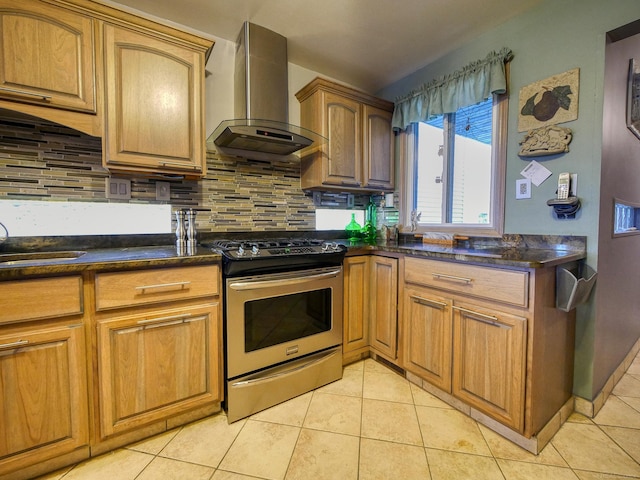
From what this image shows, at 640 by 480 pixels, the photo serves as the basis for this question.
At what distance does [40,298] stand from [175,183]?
3.28 ft

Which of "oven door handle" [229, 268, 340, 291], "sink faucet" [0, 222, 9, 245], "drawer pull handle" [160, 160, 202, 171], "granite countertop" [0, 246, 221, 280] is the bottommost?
"oven door handle" [229, 268, 340, 291]

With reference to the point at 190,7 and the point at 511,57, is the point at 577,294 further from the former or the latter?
the point at 190,7

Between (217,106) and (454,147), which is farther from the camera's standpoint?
(454,147)

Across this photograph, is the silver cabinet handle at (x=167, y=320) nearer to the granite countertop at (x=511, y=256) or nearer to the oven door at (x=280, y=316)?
the oven door at (x=280, y=316)

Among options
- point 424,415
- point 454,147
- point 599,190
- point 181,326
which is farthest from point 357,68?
point 424,415

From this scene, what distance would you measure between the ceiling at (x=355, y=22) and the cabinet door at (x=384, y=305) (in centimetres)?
156

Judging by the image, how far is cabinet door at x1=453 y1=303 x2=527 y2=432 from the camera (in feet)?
4.21

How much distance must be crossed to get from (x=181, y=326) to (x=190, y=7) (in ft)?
6.17

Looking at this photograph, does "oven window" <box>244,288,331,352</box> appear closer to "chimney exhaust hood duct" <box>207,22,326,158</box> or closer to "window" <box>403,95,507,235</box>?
"chimney exhaust hood duct" <box>207,22,326,158</box>

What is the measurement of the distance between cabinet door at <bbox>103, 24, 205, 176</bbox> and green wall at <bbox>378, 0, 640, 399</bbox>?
193 centimetres

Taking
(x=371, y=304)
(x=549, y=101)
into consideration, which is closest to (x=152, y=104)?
(x=371, y=304)

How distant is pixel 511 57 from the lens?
1.79 meters

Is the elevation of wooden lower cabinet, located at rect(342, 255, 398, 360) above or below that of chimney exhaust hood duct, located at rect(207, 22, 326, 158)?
below

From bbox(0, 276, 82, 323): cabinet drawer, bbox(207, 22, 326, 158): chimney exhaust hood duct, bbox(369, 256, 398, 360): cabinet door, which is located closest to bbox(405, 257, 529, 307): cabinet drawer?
bbox(369, 256, 398, 360): cabinet door
